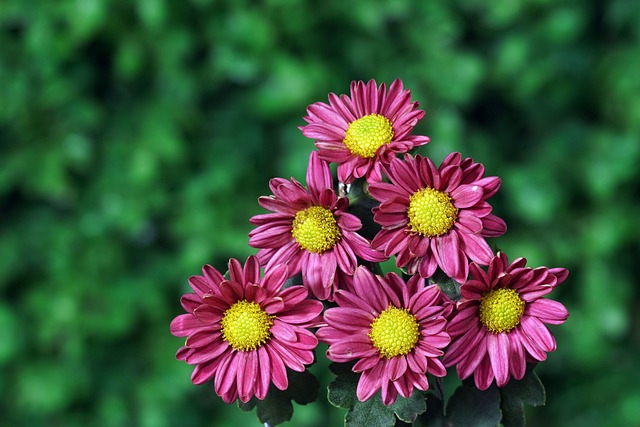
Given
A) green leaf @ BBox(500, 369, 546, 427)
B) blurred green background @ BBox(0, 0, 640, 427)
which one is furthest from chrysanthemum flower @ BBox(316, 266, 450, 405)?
blurred green background @ BBox(0, 0, 640, 427)

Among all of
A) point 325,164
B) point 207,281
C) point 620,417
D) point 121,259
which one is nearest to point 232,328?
point 207,281

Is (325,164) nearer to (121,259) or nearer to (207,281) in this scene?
(207,281)

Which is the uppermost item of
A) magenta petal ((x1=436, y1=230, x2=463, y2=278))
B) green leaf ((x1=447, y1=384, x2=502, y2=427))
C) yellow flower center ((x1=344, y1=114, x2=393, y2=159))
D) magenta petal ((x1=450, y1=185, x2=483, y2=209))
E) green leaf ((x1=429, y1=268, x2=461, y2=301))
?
yellow flower center ((x1=344, y1=114, x2=393, y2=159))

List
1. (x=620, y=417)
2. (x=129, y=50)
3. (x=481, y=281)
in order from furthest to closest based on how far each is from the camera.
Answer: (x=620, y=417), (x=129, y=50), (x=481, y=281)

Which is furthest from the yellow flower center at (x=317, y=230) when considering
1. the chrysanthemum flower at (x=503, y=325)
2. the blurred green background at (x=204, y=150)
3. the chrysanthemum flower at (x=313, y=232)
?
the blurred green background at (x=204, y=150)

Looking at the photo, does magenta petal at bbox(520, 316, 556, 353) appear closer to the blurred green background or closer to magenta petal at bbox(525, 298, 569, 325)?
magenta petal at bbox(525, 298, 569, 325)

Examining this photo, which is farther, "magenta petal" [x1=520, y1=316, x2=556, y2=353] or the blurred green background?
the blurred green background

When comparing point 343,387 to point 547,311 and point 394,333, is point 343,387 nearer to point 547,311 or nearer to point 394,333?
point 394,333
